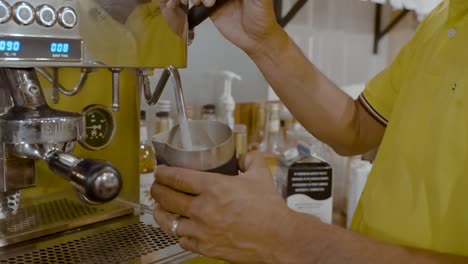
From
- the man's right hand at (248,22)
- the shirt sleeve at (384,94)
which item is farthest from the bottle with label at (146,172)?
the shirt sleeve at (384,94)

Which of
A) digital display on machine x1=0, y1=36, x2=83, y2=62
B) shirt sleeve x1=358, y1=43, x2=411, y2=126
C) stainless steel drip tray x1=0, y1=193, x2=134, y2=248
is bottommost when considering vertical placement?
stainless steel drip tray x1=0, y1=193, x2=134, y2=248

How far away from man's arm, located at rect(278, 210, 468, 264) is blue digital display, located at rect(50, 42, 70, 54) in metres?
0.31

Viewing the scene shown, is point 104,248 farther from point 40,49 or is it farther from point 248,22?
point 248,22

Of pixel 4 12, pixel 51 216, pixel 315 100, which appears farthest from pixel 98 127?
pixel 315 100

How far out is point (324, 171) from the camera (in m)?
1.10

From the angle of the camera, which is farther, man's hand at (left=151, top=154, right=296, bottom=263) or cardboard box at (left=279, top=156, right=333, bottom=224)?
cardboard box at (left=279, top=156, right=333, bottom=224)

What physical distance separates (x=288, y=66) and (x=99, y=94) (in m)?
0.29

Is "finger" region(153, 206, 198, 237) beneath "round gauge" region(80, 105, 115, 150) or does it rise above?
beneath

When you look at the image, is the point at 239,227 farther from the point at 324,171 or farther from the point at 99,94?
the point at 324,171

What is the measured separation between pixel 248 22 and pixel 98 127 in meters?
0.26

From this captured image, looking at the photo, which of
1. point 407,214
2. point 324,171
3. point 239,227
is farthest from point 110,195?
point 324,171

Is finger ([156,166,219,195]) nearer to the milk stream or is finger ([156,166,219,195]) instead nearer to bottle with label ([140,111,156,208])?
the milk stream

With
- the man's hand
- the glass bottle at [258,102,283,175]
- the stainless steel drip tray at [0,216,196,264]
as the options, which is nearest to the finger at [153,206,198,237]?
the man's hand

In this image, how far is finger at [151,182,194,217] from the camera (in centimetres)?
50
